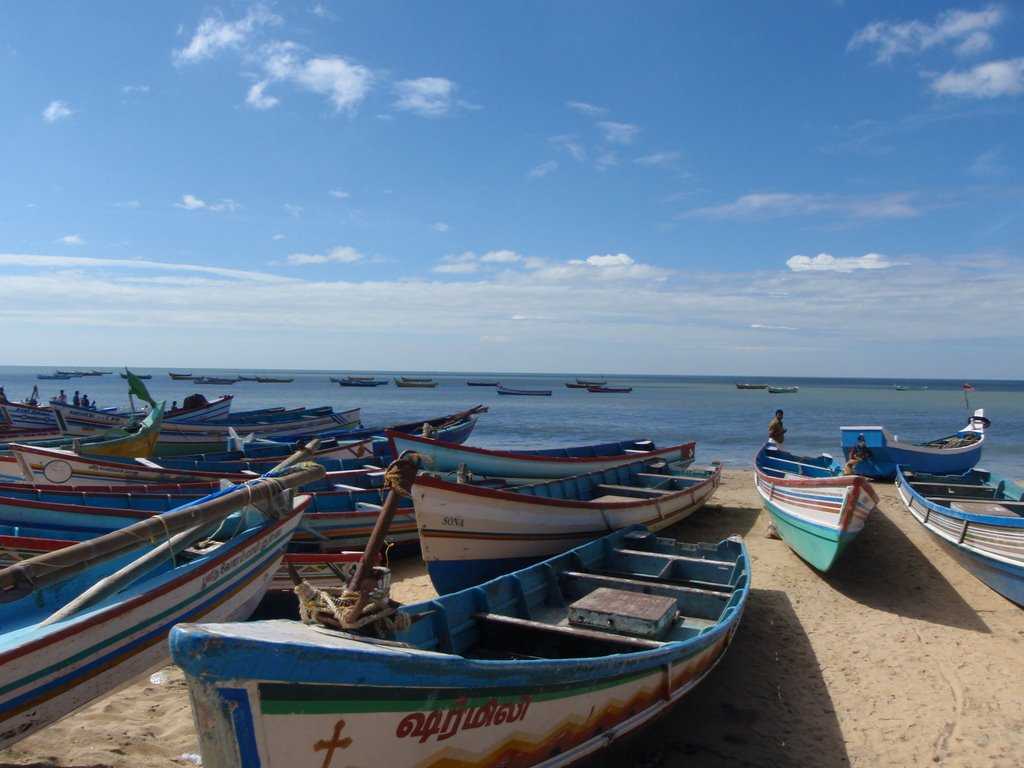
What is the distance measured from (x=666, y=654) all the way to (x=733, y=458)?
29.5 m

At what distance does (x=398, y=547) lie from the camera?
14.1 metres

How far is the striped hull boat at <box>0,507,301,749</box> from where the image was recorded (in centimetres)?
523

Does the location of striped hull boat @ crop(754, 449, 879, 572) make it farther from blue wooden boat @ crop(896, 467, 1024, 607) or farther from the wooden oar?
the wooden oar

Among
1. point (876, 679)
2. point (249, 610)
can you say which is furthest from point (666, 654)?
point (249, 610)

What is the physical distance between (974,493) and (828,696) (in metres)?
9.53

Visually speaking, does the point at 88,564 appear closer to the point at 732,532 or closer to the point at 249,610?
the point at 249,610

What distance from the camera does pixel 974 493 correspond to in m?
14.3

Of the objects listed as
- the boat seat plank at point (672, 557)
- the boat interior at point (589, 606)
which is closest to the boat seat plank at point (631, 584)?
the boat interior at point (589, 606)

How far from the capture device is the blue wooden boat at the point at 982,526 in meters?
9.83

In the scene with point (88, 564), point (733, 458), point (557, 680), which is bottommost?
point (733, 458)

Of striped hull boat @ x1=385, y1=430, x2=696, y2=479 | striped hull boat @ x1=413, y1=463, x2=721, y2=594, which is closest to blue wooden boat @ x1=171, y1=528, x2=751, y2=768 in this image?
striped hull boat @ x1=413, y1=463, x2=721, y2=594

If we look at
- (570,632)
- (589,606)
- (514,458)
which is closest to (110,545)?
(570,632)

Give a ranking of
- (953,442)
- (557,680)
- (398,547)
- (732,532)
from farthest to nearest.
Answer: (953,442)
(732,532)
(398,547)
(557,680)

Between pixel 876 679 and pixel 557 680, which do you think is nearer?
pixel 557 680
